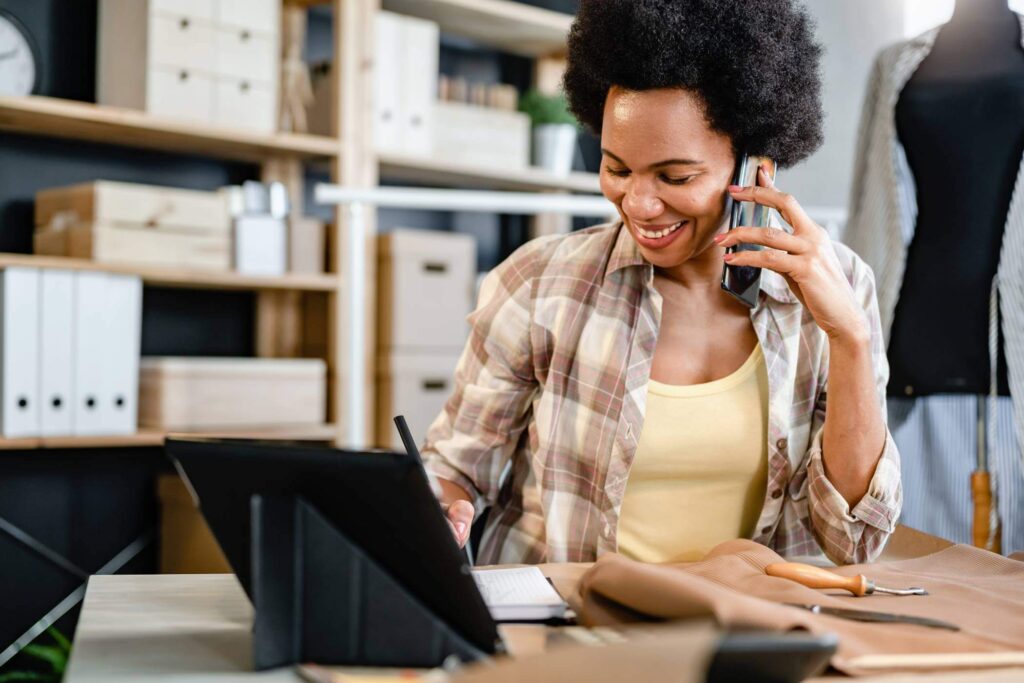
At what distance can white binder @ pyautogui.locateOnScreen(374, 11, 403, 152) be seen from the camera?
323 centimetres

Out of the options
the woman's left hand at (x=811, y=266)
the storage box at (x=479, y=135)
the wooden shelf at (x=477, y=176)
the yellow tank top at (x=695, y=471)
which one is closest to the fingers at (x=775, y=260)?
the woman's left hand at (x=811, y=266)

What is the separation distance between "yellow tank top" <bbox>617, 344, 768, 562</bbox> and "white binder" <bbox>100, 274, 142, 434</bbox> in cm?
175

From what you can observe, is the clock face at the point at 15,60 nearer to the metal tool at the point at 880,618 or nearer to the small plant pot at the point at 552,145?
the small plant pot at the point at 552,145

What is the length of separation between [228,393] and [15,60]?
3.29 feet

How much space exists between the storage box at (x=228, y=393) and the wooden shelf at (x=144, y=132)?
586 millimetres

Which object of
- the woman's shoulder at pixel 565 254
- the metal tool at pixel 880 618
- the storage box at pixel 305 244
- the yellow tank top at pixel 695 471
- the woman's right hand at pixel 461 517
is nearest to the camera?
the metal tool at pixel 880 618

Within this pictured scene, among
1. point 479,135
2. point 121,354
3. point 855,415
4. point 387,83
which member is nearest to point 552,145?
point 479,135

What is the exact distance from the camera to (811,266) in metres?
1.26

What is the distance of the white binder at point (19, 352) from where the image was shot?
260 centimetres

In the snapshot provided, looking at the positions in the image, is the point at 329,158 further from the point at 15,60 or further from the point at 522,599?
the point at 522,599

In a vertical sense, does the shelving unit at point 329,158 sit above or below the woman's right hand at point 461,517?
above

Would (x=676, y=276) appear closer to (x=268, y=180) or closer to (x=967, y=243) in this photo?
(x=967, y=243)

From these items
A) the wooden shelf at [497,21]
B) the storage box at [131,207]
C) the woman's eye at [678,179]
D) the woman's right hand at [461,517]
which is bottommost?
the woman's right hand at [461,517]

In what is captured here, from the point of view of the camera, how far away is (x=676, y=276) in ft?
4.97
